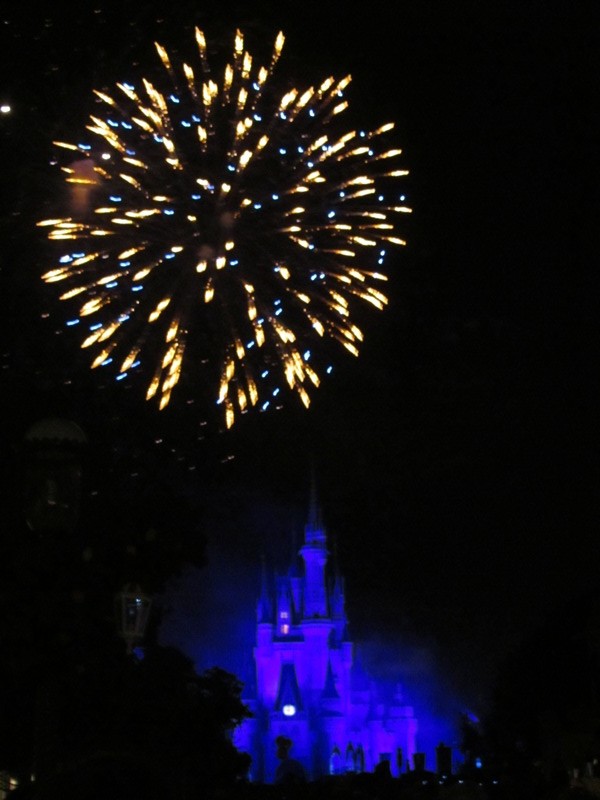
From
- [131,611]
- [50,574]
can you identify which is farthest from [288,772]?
[50,574]

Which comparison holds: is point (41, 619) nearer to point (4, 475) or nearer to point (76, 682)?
point (76, 682)

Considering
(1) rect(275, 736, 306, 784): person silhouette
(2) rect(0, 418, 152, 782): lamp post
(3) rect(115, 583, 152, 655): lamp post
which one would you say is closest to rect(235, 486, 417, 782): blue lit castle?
(1) rect(275, 736, 306, 784): person silhouette

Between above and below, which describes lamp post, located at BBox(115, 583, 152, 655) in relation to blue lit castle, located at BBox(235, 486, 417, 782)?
below

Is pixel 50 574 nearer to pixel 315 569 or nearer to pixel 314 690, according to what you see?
pixel 314 690

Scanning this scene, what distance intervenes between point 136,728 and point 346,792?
14.2 feet

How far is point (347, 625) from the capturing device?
106812 millimetres

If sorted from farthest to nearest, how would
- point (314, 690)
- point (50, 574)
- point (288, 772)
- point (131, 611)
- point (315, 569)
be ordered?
1. point (315, 569)
2. point (314, 690)
3. point (288, 772)
4. point (131, 611)
5. point (50, 574)

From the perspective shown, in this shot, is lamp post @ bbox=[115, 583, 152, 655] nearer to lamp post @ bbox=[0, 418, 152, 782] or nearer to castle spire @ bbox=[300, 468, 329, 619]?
lamp post @ bbox=[0, 418, 152, 782]

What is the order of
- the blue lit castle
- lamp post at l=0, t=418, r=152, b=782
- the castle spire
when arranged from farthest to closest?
1. the castle spire
2. the blue lit castle
3. lamp post at l=0, t=418, r=152, b=782

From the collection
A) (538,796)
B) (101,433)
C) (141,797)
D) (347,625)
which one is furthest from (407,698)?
(141,797)

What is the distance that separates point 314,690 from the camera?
4124 inches

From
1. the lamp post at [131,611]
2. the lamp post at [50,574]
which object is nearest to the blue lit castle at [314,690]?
the lamp post at [131,611]

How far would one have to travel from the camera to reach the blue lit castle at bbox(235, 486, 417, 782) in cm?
10081

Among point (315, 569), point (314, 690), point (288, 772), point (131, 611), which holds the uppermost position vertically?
point (315, 569)
